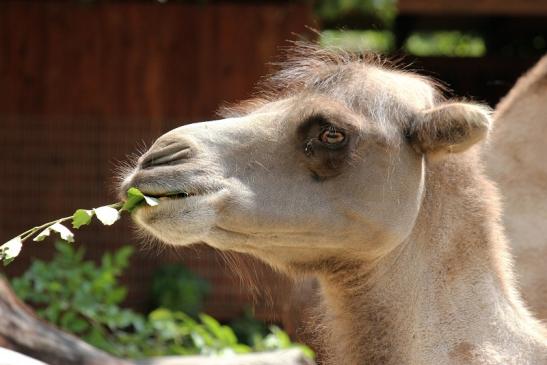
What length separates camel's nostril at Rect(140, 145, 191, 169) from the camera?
342 cm

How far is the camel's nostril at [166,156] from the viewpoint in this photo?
3420 millimetres

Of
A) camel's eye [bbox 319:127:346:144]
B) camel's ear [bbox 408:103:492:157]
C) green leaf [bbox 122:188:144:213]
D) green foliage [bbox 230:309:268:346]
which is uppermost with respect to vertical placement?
camel's ear [bbox 408:103:492:157]

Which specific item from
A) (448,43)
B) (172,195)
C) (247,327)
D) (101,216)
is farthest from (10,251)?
(448,43)

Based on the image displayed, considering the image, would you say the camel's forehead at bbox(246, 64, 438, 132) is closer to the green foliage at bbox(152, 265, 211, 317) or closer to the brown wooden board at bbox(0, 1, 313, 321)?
the green foliage at bbox(152, 265, 211, 317)

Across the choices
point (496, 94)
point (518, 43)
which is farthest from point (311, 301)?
point (518, 43)

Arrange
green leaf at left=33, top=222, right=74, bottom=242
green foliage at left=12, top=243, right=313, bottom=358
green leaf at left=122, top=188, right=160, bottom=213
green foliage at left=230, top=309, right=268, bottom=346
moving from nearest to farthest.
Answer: green leaf at left=122, top=188, right=160, bottom=213, green leaf at left=33, top=222, right=74, bottom=242, green foliage at left=12, top=243, right=313, bottom=358, green foliage at left=230, top=309, right=268, bottom=346

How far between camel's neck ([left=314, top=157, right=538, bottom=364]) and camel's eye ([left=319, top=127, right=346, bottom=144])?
35 centimetres

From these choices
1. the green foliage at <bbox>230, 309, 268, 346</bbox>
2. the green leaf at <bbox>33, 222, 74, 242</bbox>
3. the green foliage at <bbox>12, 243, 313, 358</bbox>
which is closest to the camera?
the green leaf at <bbox>33, 222, 74, 242</bbox>

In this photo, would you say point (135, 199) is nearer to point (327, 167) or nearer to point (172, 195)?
point (172, 195)

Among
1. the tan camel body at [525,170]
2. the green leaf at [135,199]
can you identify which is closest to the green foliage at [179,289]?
the tan camel body at [525,170]

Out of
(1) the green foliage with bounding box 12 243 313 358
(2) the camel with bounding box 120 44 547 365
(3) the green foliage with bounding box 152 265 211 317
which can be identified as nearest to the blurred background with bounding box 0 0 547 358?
(3) the green foliage with bounding box 152 265 211 317

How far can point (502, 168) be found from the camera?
5.13 metres

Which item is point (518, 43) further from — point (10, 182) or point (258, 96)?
point (258, 96)

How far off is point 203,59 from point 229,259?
6.66 metres
